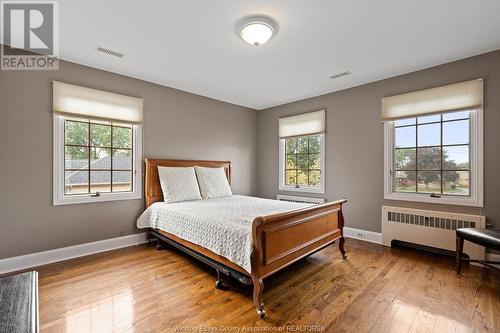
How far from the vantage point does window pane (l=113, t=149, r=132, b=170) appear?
3.30 meters

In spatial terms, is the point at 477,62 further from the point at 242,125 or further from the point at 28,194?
the point at 28,194

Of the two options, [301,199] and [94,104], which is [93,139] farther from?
[301,199]

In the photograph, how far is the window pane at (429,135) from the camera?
3057mm

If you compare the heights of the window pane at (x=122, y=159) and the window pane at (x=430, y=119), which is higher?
the window pane at (x=430, y=119)

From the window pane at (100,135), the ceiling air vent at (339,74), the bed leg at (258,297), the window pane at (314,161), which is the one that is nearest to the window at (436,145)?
the ceiling air vent at (339,74)

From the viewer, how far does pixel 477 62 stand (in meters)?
2.72

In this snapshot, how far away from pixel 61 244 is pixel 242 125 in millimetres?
3487

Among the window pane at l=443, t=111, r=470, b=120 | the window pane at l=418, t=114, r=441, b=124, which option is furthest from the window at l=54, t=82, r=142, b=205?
the window pane at l=443, t=111, r=470, b=120

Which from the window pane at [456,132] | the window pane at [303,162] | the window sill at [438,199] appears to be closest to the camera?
the window sill at [438,199]

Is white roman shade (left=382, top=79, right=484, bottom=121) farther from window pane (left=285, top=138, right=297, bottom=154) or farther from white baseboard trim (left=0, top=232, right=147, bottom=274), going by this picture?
white baseboard trim (left=0, top=232, right=147, bottom=274)

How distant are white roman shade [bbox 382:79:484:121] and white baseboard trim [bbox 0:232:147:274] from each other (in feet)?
13.3

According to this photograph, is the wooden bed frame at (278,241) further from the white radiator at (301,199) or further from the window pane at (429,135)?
the window pane at (429,135)

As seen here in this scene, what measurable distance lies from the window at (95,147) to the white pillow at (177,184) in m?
0.39

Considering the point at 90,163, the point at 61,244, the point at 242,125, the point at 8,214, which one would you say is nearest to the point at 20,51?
the point at 90,163
